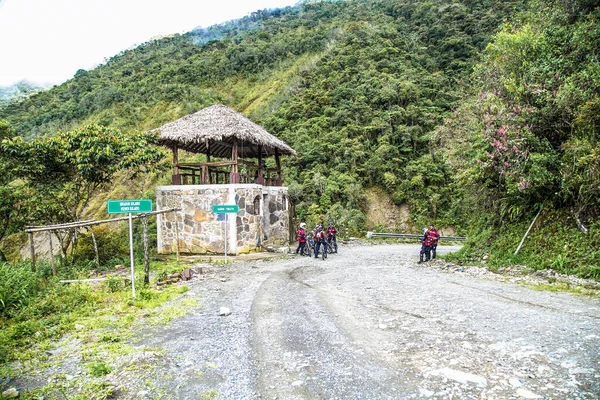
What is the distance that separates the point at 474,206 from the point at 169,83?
40.6m

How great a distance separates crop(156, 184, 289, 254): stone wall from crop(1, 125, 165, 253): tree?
2.05 meters

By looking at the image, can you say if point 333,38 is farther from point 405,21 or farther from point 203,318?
point 203,318

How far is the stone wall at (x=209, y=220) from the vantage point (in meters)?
14.3

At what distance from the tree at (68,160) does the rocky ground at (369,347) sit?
7.52 metres

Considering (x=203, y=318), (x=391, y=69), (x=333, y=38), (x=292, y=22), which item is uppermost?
(x=292, y=22)

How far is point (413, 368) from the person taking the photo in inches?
155

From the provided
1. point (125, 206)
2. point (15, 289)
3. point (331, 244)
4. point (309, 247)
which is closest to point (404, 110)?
point (331, 244)

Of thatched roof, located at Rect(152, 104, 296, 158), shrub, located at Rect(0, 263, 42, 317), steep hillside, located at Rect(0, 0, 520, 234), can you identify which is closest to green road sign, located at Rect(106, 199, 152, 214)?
shrub, located at Rect(0, 263, 42, 317)

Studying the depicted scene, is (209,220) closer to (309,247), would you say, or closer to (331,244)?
(309,247)

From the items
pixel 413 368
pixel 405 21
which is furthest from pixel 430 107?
pixel 413 368

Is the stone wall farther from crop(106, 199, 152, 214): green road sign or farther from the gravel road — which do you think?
crop(106, 199, 152, 214): green road sign

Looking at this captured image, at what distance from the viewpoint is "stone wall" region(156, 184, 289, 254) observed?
14.3m

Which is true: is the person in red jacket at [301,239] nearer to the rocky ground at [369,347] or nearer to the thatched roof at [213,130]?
the thatched roof at [213,130]

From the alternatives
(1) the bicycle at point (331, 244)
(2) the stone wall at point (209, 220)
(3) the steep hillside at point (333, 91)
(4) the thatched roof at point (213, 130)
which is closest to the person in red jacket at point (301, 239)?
(1) the bicycle at point (331, 244)
